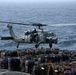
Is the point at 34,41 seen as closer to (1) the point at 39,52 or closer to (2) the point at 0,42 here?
(1) the point at 39,52

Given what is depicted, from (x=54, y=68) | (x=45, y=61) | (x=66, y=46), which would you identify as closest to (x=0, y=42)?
(x=66, y=46)

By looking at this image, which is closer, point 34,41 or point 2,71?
point 2,71

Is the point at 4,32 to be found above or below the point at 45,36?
below

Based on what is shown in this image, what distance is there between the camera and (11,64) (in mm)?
45750

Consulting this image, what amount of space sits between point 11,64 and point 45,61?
4.31 m

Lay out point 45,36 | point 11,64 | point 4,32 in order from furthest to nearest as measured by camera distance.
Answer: point 4,32 → point 45,36 → point 11,64

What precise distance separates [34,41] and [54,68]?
13.6m

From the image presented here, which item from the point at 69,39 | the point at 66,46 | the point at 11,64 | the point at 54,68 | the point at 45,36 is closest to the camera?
the point at 54,68

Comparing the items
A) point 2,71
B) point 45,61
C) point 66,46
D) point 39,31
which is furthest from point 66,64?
point 66,46

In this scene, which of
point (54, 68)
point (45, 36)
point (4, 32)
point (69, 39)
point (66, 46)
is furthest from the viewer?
point (4, 32)

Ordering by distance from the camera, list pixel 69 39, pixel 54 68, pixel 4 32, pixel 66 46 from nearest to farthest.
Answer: pixel 54 68, pixel 66 46, pixel 69 39, pixel 4 32

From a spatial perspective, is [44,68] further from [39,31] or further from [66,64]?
[39,31]

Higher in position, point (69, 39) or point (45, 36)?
point (45, 36)

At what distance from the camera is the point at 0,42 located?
295ft
